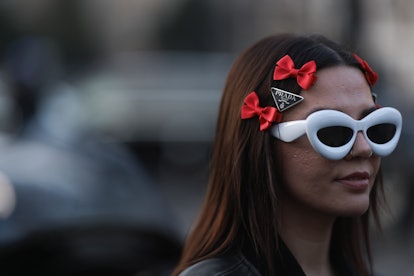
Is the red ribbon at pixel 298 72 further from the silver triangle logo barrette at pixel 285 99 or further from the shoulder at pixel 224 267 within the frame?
the shoulder at pixel 224 267

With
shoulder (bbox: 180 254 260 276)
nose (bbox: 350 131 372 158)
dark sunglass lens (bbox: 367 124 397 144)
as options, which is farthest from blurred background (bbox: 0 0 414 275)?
shoulder (bbox: 180 254 260 276)

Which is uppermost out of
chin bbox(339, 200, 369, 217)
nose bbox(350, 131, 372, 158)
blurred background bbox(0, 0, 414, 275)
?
nose bbox(350, 131, 372, 158)

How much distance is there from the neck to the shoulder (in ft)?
0.48

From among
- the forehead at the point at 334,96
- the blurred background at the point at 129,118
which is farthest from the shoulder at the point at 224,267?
the blurred background at the point at 129,118

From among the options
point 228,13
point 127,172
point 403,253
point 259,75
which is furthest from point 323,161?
point 228,13

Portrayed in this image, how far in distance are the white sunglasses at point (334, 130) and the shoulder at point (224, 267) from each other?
1.07 feet

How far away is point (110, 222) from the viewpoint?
4.51m

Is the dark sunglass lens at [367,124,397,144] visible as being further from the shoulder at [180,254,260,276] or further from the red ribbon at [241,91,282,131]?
the shoulder at [180,254,260,276]

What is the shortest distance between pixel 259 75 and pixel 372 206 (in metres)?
0.55

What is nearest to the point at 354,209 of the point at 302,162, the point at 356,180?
the point at 356,180

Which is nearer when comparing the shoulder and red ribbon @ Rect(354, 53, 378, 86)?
the shoulder

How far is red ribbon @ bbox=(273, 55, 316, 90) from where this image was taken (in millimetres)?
2146

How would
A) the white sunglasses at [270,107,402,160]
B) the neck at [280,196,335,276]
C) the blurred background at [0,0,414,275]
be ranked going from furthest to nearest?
the blurred background at [0,0,414,275] → the neck at [280,196,335,276] → the white sunglasses at [270,107,402,160]

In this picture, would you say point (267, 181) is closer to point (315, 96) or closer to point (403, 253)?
point (315, 96)
